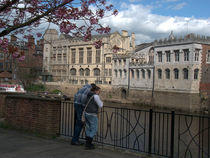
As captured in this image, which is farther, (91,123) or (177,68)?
(177,68)

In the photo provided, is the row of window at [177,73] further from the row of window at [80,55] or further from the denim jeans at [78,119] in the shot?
the denim jeans at [78,119]

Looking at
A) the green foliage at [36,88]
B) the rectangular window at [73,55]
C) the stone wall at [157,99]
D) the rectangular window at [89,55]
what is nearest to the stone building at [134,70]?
the stone wall at [157,99]

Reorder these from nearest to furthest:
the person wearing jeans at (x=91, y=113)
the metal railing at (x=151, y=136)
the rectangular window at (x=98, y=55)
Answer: the person wearing jeans at (x=91, y=113) < the metal railing at (x=151, y=136) < the rectangular window at (x=98, y=55)

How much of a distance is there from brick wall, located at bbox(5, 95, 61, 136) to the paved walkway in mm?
775

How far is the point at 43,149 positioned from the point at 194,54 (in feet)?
108

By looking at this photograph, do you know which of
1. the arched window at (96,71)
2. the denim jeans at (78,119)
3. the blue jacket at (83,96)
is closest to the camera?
the blue jacket at (83,96)

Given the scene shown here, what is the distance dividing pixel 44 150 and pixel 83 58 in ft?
174

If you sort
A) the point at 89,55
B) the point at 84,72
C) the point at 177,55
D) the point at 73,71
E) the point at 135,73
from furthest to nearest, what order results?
the point at 73,71
the point at 84,72
the point at 89,55
the point at 135,73
the point at 177,55

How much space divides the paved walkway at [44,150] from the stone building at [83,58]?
4286cm

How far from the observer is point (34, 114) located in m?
10.4

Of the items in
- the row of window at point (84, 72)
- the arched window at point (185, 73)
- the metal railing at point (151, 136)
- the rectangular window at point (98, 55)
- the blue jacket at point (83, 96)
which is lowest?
the metal railing at point (151, 136)

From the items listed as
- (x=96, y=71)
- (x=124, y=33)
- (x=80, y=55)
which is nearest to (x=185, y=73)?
(x=96, y=71)

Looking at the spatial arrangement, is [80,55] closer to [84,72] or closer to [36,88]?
[84,72]

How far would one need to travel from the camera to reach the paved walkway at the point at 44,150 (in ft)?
23.6
